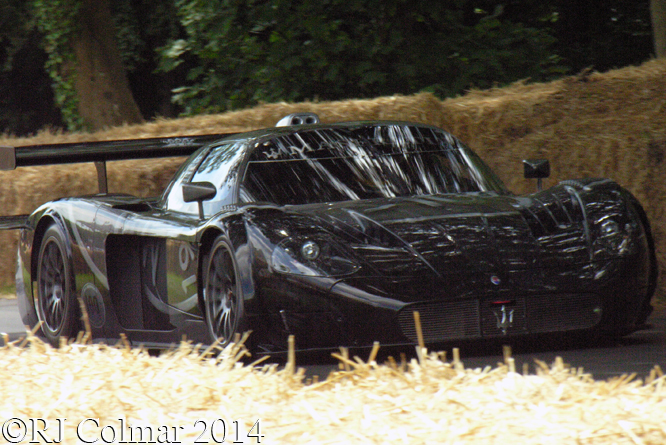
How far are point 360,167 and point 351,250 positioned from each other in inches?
45.6

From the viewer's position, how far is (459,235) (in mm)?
5453

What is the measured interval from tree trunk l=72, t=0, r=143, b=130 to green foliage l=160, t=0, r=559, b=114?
1.87m

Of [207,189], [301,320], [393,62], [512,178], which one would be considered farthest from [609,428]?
[393,62]

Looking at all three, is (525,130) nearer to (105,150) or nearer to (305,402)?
(105,150)

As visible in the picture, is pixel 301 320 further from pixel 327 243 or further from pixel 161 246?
pixel 161 246

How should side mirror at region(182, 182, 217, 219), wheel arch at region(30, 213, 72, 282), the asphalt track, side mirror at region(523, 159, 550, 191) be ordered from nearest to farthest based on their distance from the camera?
the asphalt track → side mirror at region(182, 182, 217, 219) → side mirror at region(523, 159, 550, 191) → wheel arch at region(30, 213, 72, 282)

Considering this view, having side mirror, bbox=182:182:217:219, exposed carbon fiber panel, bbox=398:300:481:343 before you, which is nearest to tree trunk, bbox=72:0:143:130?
side mirror, bbox=182:182:217:219

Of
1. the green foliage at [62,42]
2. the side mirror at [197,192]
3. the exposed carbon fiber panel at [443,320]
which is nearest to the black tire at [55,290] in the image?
the side mirror at [197,192]

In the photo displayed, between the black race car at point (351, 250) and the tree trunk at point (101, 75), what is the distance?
34.8 feet

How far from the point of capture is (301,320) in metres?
5.27

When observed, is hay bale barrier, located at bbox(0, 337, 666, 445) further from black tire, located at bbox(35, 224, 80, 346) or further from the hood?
black tire, located at bbox(35, 224, 80, 346)

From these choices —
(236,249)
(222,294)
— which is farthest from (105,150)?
(236,249)

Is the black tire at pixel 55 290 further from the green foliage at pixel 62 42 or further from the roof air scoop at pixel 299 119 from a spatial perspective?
the green foliage at pixel 62 42

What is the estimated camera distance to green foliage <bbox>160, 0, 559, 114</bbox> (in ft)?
50.6
